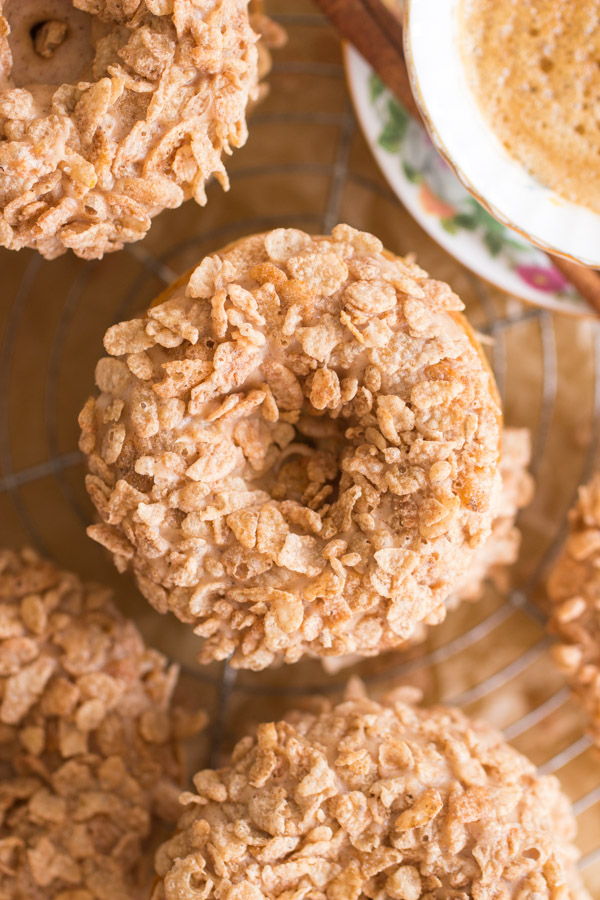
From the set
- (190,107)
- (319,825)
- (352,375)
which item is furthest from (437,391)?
(319,825)

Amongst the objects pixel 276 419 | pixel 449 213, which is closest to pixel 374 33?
pixel 449 213

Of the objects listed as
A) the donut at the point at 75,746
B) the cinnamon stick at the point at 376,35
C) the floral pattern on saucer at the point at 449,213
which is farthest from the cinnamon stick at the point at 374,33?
the donut at the point at 75,746

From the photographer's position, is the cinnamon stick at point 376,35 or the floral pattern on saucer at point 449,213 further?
the floral pattern on saucer at point 449,213

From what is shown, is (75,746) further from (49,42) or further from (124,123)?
(49,42)

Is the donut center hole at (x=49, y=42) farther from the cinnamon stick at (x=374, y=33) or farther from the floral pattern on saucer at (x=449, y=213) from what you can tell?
the floral pattern on saucer at (x=449, y=213)

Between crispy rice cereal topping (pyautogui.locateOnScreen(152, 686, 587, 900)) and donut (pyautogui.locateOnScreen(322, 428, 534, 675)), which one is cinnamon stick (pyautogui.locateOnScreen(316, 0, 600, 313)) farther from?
crispy rice cereal topping (pyautogui.locateOnScreen(152, 686, 587, 900))

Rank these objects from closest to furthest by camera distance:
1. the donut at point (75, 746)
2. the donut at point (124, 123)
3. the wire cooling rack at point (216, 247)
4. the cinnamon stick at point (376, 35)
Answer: the donut at point (124, 123), the donut at point (75, 746), the cinnamon stick at point (376, 35), the wire cooling rack at point (216, 247)

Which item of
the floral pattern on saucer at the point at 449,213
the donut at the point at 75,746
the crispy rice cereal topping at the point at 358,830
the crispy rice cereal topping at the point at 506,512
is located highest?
the floral pattern on saucer at the point at 449,213
